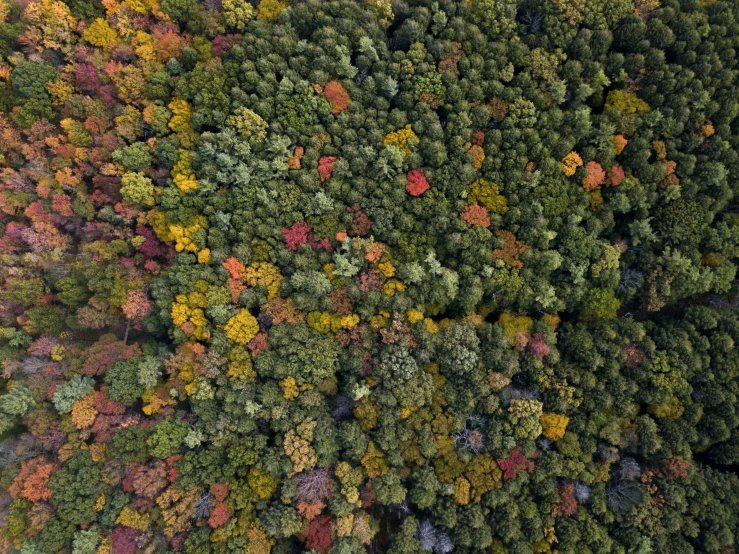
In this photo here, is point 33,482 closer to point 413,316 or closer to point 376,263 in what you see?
point 376,263

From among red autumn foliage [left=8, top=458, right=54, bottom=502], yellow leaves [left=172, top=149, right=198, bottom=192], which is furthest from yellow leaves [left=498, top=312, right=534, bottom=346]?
red autumn foliage [left=8, top=458, right=54, bottom=502]

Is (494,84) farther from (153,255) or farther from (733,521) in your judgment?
(733,521)

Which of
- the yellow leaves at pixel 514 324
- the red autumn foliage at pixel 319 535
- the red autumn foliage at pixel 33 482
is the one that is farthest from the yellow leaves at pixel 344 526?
the red autumn foliage at pixel 33 482

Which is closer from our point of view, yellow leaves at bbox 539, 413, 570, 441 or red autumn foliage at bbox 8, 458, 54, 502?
red autumn foliage at bbox 8, 458, 54, 502

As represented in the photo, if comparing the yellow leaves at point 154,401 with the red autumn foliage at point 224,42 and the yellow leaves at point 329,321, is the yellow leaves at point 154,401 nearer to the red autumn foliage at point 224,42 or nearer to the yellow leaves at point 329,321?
the yellow leaves at point 329,321

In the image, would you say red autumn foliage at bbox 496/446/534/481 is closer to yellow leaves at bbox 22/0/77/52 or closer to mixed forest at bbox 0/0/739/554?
mixed forest at bbox 0/0/739/554
